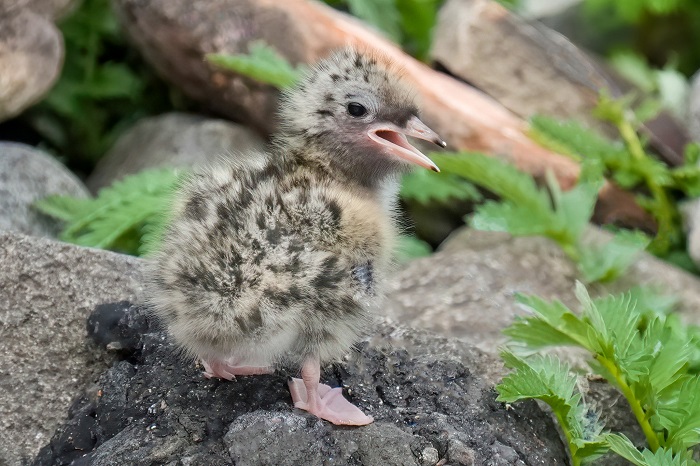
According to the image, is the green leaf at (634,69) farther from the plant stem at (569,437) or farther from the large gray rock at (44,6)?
the plant stem at (569,437)

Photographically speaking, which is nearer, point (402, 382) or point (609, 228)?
point (402, 382)

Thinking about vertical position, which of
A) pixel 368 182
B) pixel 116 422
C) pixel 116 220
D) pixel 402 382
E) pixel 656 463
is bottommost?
pixel 116 220

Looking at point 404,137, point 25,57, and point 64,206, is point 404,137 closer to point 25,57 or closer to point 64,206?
point 64,206

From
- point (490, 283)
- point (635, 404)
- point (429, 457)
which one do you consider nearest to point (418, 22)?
point (490, 283)

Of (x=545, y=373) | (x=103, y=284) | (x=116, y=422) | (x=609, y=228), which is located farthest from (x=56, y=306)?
(x=609, y=228)

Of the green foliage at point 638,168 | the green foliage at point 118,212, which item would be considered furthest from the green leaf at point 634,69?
the green foliage at point 118,212

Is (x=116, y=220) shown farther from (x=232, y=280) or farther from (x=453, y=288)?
(x=232, y=280)
